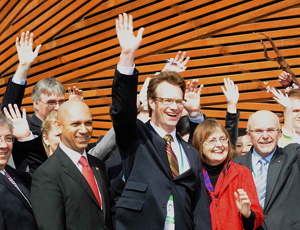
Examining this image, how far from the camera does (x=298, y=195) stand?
2500 mm

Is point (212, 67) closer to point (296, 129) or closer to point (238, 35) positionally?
point (238, 35)

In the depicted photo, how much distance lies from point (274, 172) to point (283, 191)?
0.13m

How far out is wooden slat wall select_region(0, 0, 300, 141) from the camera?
206 inches

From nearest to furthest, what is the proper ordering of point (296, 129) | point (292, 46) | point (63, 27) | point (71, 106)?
point (71, 106), point (296, 129), point (292, 46), point (63, 27)

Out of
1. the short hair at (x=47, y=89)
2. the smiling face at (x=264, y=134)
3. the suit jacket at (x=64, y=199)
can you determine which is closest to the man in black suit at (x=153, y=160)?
the suit jacket at (x=64, y=199)

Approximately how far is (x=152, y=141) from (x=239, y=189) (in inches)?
21.6

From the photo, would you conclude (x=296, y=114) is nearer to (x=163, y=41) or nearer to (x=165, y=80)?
(x=165, y=80)

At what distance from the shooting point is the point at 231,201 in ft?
7.50

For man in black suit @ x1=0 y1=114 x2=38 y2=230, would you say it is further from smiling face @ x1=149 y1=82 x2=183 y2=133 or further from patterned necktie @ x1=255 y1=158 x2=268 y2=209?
patterned necktie @ x1=255 y1=158 x2=268 y2=209

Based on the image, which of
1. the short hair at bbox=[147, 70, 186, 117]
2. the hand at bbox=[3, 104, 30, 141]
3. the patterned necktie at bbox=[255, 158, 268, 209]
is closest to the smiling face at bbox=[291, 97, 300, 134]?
the patterned necktie at bbox=[255, 158, 268, 209]

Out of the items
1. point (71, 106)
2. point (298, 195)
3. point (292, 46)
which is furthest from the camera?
point (292, 46)

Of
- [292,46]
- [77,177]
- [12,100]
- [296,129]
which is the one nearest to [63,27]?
[292,46]

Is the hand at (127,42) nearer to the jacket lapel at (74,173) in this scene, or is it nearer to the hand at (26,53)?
the jacket lapel at (74,173)

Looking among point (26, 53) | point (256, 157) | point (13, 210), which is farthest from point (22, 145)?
point (256, 157)
